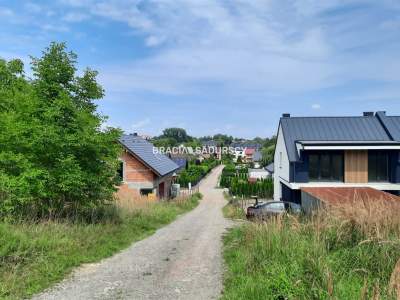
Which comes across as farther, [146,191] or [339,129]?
[146,191]

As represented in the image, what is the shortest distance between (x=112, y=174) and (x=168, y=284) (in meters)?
6.89

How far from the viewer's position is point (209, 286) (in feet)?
24.1

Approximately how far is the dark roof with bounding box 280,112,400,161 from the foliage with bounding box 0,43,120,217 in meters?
14.5

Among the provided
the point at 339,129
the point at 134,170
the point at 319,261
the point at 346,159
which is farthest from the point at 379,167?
the point at 319,261

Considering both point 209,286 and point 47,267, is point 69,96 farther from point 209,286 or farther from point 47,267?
point 209,286

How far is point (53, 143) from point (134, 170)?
57.0ft

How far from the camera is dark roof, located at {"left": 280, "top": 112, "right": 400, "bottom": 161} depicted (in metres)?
24.7

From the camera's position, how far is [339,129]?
25797 millimetres

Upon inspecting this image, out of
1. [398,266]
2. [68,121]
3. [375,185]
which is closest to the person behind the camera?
[398,266]

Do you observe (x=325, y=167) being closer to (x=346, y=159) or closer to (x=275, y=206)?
(x=346, y=159)

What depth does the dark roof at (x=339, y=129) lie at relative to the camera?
971 inches

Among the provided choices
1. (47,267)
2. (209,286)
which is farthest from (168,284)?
(47,267)

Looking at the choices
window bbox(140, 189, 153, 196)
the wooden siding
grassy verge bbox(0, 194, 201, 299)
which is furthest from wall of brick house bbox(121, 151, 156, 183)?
grassy verge bbox(0, 194, 201, 299)

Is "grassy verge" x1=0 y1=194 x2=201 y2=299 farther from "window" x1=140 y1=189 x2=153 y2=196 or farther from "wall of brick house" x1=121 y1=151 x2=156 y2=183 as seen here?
"window" x1=140 y1=189 x2=153 y2=196
